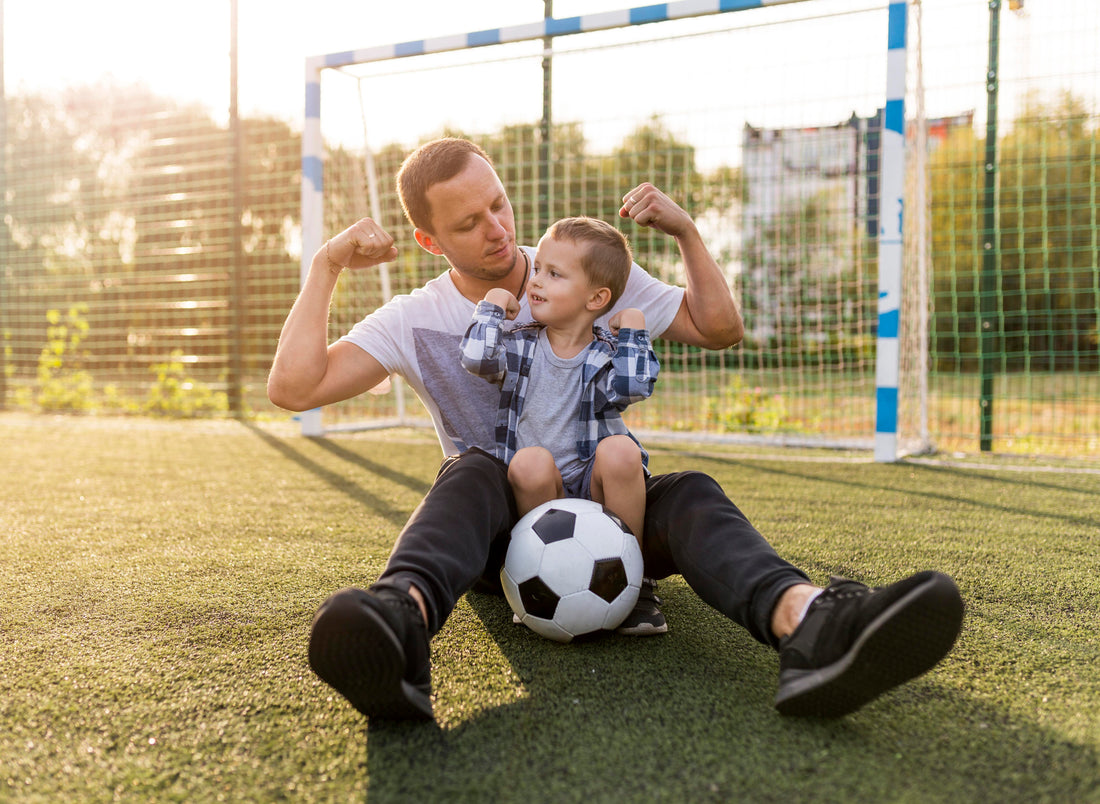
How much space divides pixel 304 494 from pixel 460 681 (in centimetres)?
201

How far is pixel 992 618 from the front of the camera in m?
1.71


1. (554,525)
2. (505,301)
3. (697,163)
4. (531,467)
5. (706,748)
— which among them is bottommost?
(706,748)

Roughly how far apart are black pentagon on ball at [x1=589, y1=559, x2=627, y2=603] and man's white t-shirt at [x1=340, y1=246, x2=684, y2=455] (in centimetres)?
48

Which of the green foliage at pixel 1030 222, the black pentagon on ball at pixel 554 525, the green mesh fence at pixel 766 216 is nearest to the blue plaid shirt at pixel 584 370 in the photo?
the black pentagon on ball at pixel 554 525

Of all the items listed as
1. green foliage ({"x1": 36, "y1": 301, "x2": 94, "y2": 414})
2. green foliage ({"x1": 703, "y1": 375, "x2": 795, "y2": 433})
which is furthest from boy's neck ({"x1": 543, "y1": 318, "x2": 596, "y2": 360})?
green foliage ({"x1": 36, "y1": 301, "x2": 94, "y2": 414})

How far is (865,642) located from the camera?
1097 millimetres

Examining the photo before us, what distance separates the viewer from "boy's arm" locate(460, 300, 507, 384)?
5.67ft

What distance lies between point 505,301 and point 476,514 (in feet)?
1.72

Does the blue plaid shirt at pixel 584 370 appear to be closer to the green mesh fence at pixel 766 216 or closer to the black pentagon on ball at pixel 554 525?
the black pentagon on ball at pixel 554 525

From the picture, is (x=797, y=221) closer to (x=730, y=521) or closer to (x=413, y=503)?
(x=413, y=503)

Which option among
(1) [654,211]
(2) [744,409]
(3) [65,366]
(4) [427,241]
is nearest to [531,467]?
(1) [654,211]

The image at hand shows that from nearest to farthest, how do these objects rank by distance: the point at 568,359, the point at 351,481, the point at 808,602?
the point at 808,602
the point at 568,359
the point at 351,481

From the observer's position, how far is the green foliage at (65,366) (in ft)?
23.2

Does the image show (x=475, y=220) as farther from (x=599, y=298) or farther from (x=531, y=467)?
(x=531, y=467)
